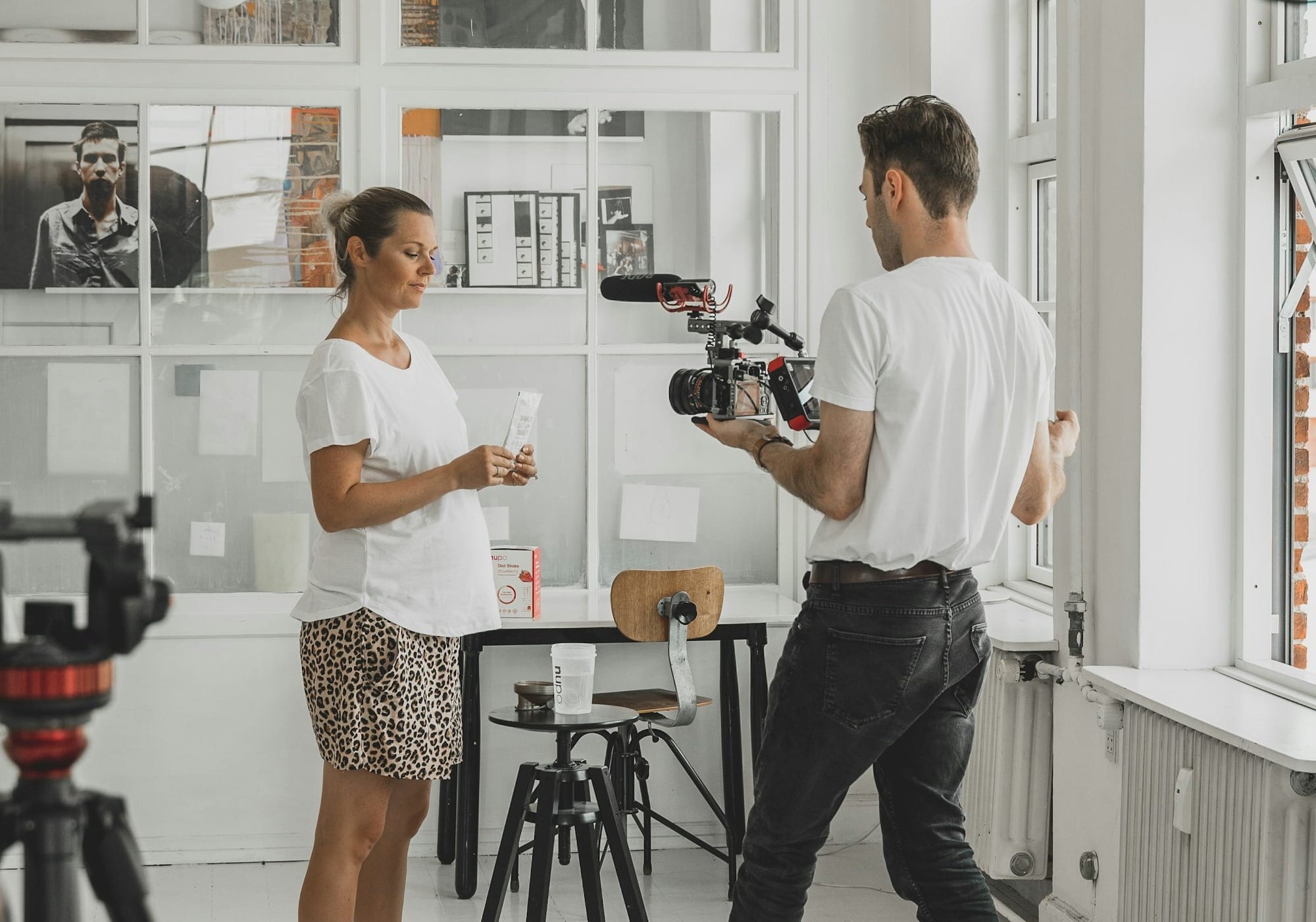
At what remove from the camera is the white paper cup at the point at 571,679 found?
280cm

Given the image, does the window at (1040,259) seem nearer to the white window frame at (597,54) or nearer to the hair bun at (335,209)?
the white window frame at (597,54)

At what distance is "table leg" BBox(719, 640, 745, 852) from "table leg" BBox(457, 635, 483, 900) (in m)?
0.67

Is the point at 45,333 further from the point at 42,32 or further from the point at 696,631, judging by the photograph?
the point at 696,631

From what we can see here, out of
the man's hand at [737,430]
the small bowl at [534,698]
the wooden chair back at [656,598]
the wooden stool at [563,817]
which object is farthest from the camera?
the wooden chair back at [656,598]

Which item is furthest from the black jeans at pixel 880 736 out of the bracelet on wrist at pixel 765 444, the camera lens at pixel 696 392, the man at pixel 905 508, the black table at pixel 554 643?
the black table at pixel 554 643

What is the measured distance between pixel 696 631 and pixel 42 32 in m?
2.48

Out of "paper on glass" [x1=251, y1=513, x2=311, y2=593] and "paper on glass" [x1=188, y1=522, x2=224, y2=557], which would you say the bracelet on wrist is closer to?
"paper on glass" [x1=251, y1=513, x2=311, y2=593]

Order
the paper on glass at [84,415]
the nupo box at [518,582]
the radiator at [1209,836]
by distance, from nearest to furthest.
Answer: the radiator at [1209,836] < the nupo box at [518,582] < the paper on glass at [84,415]

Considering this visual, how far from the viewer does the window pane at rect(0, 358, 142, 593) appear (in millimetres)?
3713

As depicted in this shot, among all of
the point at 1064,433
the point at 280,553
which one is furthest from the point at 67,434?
the point at 1064,433

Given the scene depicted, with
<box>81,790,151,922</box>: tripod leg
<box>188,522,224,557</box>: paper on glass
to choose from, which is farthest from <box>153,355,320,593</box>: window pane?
<box>81,790,151,922</box>: tripod leg

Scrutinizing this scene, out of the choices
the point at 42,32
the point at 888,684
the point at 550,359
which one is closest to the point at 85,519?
the point at 888,684

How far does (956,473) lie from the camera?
1855mm

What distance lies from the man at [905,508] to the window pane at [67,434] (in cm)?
246
